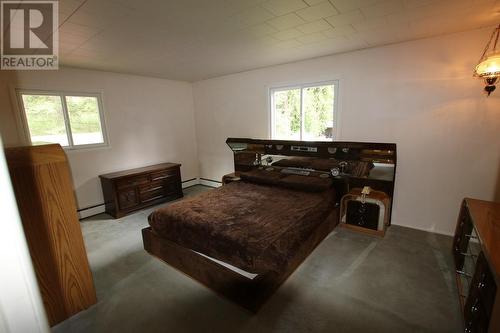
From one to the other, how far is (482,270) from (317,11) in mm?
2452

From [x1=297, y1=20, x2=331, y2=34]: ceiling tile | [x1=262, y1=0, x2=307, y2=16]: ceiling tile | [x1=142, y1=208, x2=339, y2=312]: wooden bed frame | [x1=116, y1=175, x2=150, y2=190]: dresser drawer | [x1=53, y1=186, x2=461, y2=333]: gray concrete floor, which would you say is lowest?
[x1=53, y1=186, x2=461, y2=333]: gray concrete floor

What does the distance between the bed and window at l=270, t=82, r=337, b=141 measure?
0.90 metres

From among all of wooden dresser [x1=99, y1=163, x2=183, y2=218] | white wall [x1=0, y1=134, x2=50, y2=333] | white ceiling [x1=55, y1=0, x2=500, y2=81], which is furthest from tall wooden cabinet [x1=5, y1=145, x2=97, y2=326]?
wooden dresser [x1=99, y1=163, x2=183, y2=218]

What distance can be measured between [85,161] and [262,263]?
3791 millimetres

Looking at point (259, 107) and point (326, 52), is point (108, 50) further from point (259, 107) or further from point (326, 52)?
point (326, 52)

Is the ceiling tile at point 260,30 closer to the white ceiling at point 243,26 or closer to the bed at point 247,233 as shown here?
the white ceiling at point 243,26

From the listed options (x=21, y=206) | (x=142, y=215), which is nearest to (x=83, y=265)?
(x=21, y=206)

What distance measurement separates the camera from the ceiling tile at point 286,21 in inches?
86.6

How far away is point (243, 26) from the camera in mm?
2369

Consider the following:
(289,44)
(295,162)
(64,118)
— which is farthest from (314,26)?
(64,118)

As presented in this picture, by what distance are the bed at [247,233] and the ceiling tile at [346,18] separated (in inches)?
77.4

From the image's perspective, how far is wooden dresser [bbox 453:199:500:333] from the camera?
1363mm

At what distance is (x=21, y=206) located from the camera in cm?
168

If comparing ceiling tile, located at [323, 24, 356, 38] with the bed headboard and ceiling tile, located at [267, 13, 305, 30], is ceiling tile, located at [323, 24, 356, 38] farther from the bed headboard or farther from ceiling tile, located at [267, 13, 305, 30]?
the bed headboard
